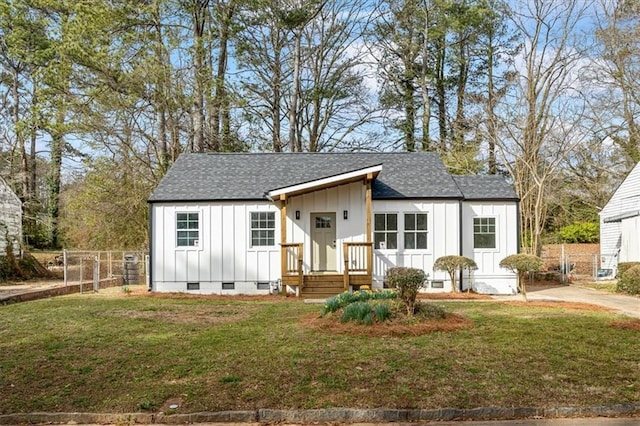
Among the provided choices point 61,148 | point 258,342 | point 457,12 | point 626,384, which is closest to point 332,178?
point 258,342

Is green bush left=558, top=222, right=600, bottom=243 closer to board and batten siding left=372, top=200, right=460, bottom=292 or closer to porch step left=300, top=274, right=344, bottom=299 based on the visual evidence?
board and batten siding left=372, top=200, right=460, bottom=292

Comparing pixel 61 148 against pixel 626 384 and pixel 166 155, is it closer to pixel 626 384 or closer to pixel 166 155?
pixel 166 155

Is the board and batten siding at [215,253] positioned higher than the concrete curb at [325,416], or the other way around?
the board and batten siding at [215,253]

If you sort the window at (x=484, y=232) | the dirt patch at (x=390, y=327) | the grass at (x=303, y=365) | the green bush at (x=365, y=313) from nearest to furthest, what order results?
the grass at (x=303, y=365), the dirt patch at (x=390, y=327), the green bush at (x=365, y=313), the window at (x=484, y=232)

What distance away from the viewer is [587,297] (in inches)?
593

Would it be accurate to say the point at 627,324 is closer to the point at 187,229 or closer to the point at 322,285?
the point at 322,285

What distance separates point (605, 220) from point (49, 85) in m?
24.4

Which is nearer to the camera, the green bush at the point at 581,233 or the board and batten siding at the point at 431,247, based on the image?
the board and batten siding at the point at 431,247

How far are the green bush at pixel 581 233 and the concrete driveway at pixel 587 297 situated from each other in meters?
9.80

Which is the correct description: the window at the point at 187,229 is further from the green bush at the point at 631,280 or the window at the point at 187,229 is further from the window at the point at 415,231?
the green bush at the point at 631,280

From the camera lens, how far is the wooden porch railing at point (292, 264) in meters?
15.3

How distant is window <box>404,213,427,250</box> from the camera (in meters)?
16.3

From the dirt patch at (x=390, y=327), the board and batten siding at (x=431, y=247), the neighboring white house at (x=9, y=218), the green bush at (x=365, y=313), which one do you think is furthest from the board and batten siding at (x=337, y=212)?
the neighboring white house at (x=9, y=218)

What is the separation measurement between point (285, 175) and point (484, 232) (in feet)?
22.7
